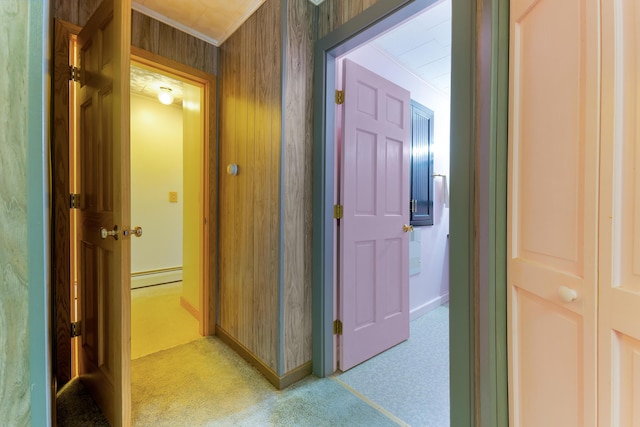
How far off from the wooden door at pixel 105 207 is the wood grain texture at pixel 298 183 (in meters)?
0.80

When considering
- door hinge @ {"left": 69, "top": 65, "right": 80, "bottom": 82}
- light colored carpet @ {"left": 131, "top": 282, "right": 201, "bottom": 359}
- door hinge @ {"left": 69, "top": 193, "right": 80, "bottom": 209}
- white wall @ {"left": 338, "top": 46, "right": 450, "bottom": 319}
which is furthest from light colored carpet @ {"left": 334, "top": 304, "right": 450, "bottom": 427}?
door hinge @ {"left": 69, "top": 65, "right": 80, "bottom": 82}

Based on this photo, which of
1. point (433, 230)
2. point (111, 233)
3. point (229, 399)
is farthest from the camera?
point (433, 230)

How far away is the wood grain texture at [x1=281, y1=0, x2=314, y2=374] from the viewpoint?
1606 millimetres

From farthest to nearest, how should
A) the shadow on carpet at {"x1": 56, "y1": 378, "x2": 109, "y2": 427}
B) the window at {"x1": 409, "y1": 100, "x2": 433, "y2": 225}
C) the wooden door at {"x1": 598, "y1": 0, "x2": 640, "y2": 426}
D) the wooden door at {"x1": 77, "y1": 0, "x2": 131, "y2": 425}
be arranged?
1. the window at {"x1": 409, "y1": 100, "x2": 433, "y2": 225}
2. the shadow on carpet at {"x1": 56, "y1": 378, "x2": 109, "y2": 427}
3. the wooden door at {"x1": 77, "y1": 0, "x2": 131, "y2": 425}
4. the wooden door at {"x1": 598, "y1": 0, "x2": 640, "y2": 426}

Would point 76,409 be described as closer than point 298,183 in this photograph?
Yes

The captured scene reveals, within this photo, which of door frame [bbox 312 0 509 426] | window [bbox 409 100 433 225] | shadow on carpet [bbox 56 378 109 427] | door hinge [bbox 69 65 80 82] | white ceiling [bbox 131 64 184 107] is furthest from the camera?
white ceiling [bbox 131 64 184 107]

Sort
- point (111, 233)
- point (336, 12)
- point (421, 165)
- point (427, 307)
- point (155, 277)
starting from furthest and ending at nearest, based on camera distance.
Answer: point (155, 277)
point (427, 307)
point (421, 165)
point (336, 12)
point (111, 233)

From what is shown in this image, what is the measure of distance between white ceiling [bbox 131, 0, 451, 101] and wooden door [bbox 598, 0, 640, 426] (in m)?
1.24

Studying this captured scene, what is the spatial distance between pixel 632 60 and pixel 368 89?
1516 mm

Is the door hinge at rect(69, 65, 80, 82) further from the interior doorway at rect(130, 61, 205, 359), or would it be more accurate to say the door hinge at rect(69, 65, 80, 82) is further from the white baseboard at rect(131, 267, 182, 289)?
the white baseboard at rect(131, 267, 182, 289)

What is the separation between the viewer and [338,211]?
5.80ft

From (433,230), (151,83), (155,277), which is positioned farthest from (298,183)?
(155,277)

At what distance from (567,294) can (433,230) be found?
2391mm

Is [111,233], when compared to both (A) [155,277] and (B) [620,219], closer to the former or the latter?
(B) [620,219]
